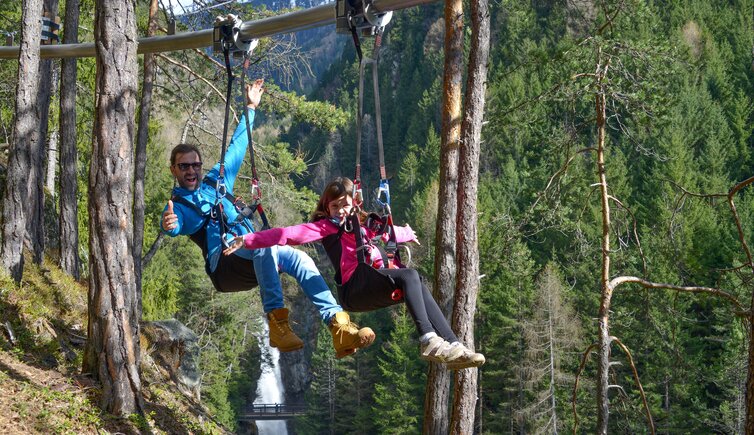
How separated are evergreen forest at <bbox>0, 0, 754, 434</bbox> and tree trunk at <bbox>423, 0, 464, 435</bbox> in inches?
9.7

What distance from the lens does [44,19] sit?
9.00 metres

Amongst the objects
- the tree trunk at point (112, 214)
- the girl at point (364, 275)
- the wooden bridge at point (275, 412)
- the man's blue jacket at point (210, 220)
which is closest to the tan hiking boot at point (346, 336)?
the girl at point (364, 275)

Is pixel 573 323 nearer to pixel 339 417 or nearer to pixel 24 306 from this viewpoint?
pixel 339 417

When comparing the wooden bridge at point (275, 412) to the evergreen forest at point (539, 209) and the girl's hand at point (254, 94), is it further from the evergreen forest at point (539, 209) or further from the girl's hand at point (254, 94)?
the girl's hand at point (254, 94)

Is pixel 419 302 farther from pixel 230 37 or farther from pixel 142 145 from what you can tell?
pixel 142 145

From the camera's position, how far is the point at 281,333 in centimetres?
553

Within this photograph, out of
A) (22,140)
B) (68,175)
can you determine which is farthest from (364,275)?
(68,175)

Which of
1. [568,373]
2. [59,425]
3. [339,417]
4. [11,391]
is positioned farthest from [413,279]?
[339,417]

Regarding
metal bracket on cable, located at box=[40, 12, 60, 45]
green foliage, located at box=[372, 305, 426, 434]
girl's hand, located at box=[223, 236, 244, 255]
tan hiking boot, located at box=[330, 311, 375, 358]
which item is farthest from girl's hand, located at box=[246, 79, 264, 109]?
green foliage, located at box=[372, 305, 426, 434]

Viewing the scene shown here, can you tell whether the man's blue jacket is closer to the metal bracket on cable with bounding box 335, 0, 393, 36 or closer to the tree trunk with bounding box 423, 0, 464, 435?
the metal bracket on cable with bounding box 335, 0, 393, 36

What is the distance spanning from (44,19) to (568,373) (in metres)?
33.7

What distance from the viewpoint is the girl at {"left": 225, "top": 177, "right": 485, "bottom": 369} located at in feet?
16.3

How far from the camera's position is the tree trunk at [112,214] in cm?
639

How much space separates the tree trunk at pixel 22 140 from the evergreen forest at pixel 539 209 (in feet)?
7.49
